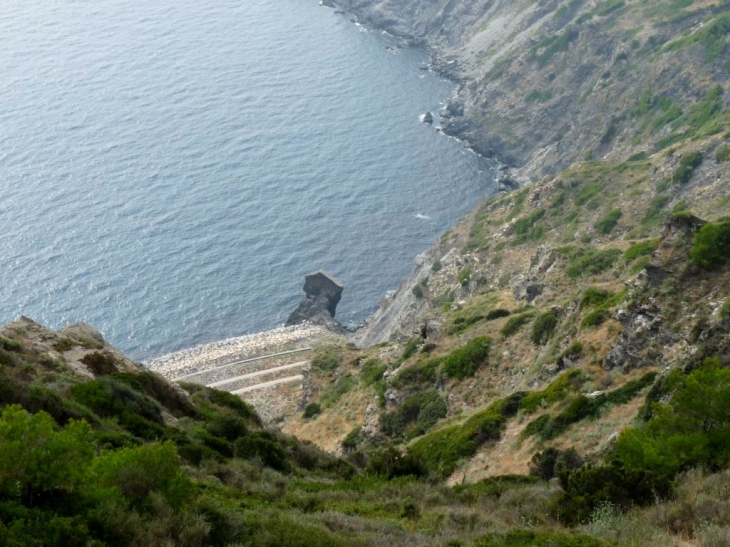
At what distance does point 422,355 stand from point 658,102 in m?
62.6

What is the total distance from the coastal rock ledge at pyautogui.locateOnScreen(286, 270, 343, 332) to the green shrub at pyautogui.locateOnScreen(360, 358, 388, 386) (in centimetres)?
3348

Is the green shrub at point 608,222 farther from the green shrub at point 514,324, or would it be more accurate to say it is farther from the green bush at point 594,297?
the green bush at point 594,297

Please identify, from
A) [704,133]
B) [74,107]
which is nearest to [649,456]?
[704,133]

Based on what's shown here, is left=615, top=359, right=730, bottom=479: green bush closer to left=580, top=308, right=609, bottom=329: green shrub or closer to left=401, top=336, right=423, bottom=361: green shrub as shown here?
left=580, top=308, right=609, bottom=329: green shrub

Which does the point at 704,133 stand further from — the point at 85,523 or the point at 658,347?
the point at 85,523

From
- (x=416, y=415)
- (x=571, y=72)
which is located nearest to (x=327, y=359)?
(x=416, y=415)

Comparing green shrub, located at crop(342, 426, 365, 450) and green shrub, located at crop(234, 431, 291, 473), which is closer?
green shrub, located at crop(234, 431, 291, 473)

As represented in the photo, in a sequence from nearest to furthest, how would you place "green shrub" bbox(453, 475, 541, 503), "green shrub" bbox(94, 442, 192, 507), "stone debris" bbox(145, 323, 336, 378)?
1. "green shrub" bbox(94, 442, 192, 507)
2. "green shrub" bbox(453, 475, 541, 503)
3. "stone debris" bbox(145, 323, 336, 378)

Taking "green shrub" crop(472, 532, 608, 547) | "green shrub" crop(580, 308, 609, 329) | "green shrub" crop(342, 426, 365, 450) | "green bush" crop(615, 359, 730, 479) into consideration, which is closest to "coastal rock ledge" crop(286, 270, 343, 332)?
"green shrub" crop(342, 426, 365, 450)

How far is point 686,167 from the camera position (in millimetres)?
69625

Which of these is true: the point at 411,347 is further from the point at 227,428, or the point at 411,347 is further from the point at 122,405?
the point at 122,405

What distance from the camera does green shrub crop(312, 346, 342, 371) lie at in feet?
219

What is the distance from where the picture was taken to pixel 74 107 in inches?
5758

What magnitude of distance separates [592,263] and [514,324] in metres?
9.90
